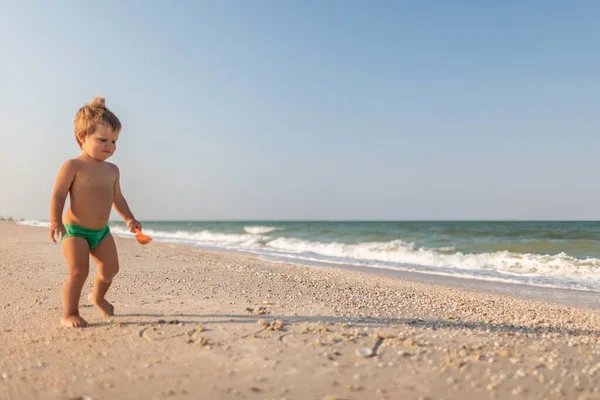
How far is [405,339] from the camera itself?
10.9 ft

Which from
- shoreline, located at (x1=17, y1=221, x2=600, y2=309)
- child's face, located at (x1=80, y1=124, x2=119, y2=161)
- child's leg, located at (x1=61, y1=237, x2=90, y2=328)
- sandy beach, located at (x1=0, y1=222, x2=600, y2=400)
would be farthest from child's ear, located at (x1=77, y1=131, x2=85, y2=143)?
shoreline, located at (x1=17, y1=221, x2=600, y2=309)

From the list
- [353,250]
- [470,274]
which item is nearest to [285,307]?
[470,274]

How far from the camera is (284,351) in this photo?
10.0 ft

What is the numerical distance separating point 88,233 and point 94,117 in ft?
3.30

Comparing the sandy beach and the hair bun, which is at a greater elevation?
the hair bun

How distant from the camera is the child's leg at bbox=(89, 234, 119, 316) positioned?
413 centimetres

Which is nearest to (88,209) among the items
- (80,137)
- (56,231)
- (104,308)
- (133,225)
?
(56,231)

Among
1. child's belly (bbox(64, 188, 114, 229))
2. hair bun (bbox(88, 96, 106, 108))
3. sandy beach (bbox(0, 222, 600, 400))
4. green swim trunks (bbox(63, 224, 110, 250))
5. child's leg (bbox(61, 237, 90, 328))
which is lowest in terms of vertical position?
sandy beach (bbox(0, 222, 600, 400))

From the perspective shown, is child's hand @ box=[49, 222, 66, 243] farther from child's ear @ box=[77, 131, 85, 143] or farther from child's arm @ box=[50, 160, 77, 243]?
child's ear @ box=[77, 131, 85, 143]

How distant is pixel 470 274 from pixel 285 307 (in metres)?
8.56

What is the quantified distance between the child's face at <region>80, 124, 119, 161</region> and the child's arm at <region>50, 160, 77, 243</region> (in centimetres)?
18

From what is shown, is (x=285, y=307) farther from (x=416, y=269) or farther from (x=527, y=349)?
(x=416, y=269)

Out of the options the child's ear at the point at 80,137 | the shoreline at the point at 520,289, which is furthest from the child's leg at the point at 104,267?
the shoreline at the point at 520,289

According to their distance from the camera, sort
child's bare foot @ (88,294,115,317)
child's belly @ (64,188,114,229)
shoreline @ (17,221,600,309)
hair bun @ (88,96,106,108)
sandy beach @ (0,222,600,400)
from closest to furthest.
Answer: sandy beach @ (0,222,600,400) < child's belly @ (64,188,114,229) < hair bun @ (88,96,106,108) < child's bare foot @ (88,294,115,317) < shoreline @ (17,221,600,309)
